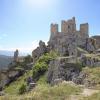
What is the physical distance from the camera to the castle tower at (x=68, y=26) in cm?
8181

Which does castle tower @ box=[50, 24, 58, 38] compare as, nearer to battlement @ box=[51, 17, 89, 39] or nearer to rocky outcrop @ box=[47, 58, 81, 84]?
battlement @ box=[51, 17, 89, 39]

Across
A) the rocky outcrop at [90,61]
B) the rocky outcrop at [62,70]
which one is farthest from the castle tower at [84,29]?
the rocky outcrop at [90,61]

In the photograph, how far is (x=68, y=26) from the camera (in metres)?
82.3

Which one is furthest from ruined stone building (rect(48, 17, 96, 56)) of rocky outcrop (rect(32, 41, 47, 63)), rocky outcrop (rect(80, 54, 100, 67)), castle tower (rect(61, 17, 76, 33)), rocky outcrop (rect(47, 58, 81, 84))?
rocky outcrop (rect(80, 54, 100, 67))

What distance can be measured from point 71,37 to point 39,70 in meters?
23.2

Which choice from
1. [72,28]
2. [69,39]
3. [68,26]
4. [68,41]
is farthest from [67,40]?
[68,26]

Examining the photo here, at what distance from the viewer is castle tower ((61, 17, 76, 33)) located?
81.8 m

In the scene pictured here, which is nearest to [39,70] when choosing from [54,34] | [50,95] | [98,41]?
[54,34]

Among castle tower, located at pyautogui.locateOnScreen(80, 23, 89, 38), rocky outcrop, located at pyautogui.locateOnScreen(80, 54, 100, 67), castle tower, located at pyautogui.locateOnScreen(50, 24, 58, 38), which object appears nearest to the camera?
rocky outcrop, located at pyautogui.locateOnScreen(80, 54, 100, 67)

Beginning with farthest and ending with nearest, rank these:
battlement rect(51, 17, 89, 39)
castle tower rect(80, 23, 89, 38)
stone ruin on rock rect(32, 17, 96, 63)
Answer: castle tower rect(80, 23, 89, 38) → battlement rect(51, 17, 89, 39) → stone ruin on rock rect(32, 17, 96, 63)

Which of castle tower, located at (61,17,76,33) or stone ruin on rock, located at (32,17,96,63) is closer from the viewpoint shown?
stone ruin on rock, located at (32,17,96,63)

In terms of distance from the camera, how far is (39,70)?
194ft

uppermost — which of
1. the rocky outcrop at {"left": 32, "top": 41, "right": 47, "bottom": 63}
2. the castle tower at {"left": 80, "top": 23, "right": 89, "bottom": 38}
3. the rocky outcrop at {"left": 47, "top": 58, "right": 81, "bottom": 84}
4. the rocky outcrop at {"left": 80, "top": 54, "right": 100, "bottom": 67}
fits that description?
the castle tower at {"left": 80, "top": 23, "right": 89, "bottom": 38}

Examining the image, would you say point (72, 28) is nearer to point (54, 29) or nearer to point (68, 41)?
point (68, 41)
